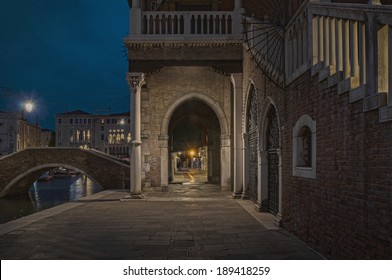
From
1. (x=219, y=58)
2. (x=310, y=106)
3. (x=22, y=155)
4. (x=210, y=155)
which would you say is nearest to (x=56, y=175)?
(x=22, y=155)

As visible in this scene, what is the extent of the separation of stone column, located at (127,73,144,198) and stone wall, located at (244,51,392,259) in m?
7.40

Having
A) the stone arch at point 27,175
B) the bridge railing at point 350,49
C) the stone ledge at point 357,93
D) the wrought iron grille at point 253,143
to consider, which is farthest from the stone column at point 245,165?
the stone arch at point 27,175

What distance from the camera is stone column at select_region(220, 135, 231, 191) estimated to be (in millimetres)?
14641

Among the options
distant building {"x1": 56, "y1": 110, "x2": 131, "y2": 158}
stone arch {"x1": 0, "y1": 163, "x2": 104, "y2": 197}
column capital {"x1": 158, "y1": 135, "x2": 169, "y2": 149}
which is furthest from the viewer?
distant building {"x1": 56, "y1": 110, "x2": 131, "y2": 158}

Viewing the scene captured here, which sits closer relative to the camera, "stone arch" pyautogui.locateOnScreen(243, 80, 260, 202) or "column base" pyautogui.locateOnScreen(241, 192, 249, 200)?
"stone arch" pyautogui.locateOnScreen(243, 80, 260, 202)

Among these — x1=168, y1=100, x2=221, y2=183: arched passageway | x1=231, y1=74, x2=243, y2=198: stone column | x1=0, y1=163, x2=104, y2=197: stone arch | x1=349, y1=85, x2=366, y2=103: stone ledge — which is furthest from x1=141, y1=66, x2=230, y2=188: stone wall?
x1=349, y1=85, x2=366, y2=103: stone ledge

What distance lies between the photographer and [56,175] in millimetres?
53656

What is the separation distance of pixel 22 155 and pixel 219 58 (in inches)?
711

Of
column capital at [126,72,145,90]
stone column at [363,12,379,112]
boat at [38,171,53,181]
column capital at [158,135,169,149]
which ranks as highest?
column capital at [126,72,145,90]

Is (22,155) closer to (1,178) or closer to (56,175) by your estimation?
(1,178)

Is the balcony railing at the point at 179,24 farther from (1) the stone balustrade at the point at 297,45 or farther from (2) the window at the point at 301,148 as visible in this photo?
(2) the window at the point at 301,148

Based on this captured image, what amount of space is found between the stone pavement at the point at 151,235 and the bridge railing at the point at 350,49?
267 centimetres

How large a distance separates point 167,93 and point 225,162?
154 inches

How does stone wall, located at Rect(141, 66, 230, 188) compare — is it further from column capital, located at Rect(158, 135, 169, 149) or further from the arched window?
the arched window
